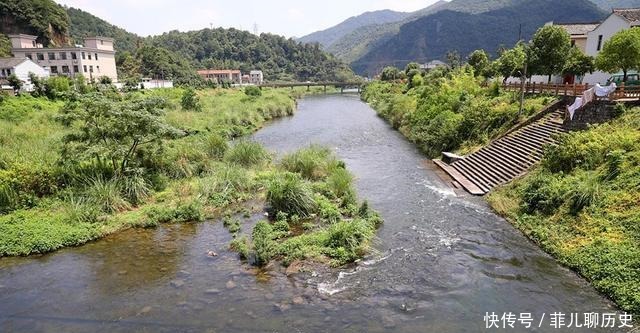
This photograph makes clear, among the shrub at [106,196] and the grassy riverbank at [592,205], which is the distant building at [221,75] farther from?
the grassy riverbank at [592,205]

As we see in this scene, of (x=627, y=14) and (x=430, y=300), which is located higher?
(x=627, y=14)

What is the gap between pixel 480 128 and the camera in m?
32.1

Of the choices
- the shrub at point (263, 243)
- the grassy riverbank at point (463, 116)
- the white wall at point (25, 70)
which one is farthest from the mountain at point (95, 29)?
the shrub at point (263, 243)

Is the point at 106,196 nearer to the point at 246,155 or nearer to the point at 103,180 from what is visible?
the point at 103,180

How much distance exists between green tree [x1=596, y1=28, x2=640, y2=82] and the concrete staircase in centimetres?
465

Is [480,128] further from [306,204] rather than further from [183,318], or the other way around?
[183,318]

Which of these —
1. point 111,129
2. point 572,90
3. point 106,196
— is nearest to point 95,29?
point 111,129

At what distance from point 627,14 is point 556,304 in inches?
1655

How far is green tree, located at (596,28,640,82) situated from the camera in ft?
86.9

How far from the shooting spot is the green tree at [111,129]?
63.8 ft

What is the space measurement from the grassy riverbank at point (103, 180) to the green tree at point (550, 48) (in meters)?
25.5

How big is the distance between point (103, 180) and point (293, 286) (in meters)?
12.4

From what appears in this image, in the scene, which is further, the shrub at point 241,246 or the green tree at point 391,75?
the green tree at point 391,75

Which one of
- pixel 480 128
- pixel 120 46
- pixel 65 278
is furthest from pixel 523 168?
pixel 120 46
